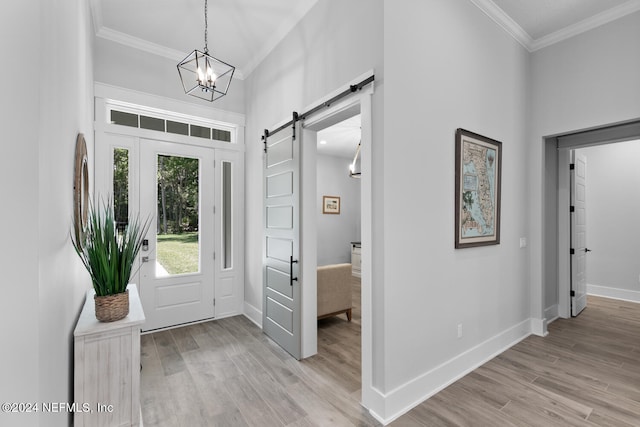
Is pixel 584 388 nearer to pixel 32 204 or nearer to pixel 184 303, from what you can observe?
pixel 32 204

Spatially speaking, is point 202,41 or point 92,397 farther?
point 202,41

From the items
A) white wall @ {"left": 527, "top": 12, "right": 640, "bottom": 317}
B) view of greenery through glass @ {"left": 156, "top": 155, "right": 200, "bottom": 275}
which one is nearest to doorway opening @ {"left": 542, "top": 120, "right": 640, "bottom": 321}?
white wall @ {"left": 527, "top": 12, "right": 640, "bottom": 317}

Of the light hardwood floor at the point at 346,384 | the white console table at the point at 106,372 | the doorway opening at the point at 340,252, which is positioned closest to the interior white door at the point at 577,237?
the light hardwood floor at the point at 346,384

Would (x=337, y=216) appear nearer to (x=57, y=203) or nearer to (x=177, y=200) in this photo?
(x=177, y=200)

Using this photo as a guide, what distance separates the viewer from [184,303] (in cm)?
378

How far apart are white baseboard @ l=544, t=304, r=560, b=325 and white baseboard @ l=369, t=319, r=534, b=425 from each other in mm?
939

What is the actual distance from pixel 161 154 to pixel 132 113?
0.56m

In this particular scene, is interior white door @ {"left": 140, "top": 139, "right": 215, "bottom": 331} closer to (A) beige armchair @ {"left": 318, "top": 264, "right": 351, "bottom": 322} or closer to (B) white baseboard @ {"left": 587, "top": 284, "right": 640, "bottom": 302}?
(A) beige armchair @ {"left": 318, "top": 264, "right": 351, "bottom": 322}

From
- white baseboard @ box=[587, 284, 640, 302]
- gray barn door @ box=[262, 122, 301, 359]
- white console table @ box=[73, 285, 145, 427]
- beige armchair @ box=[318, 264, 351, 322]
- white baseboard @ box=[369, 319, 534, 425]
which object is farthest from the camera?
white baseboard @ box=[587, 284, 640, 302]

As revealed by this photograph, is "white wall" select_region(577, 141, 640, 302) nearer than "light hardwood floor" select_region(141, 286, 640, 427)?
No

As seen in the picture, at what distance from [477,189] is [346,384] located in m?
2.10

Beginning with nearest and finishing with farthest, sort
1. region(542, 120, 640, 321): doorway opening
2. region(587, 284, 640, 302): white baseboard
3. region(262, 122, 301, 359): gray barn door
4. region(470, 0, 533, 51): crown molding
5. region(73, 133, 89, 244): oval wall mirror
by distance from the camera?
region(73, 133, 89, 244): oval wall mirror
region(470, 0, 533, 51): crown molding
region(262, 122, 301, 359): gray barn door
region(542, 120, 640, 321): doorway opening
region(587, 284, 640, 302): white baseboard

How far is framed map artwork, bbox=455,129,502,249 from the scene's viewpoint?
8.48 feet

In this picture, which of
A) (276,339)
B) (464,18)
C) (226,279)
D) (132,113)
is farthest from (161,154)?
(464,18)
